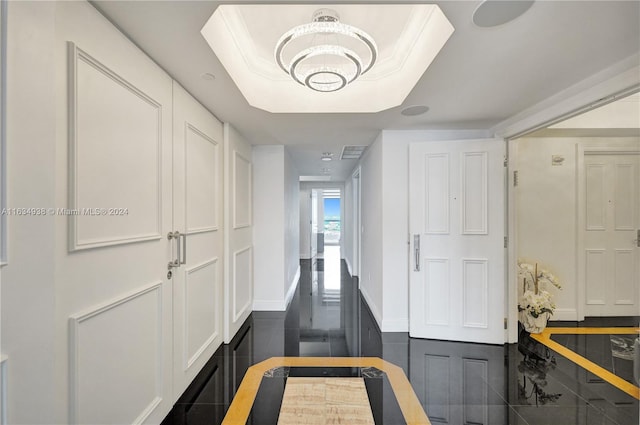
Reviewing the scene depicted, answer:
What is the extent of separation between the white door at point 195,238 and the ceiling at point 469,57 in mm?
258

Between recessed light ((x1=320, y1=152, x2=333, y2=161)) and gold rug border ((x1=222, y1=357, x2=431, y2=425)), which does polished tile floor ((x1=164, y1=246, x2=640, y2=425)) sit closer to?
gold rug border ((x1=222, y1=357, x2=431, y2=425))

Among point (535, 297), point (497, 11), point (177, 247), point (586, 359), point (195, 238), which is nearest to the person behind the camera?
point (497, 11)

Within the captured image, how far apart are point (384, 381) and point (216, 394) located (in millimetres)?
1318

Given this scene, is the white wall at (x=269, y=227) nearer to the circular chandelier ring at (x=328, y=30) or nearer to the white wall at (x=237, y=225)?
the white wall at (x=237, y=225)

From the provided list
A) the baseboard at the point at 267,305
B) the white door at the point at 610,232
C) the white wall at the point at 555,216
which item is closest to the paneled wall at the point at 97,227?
the baseboard at the point at 267,305

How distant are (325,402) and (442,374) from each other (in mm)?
1090

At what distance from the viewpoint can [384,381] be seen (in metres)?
2.25

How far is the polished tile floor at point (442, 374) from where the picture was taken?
191 cm

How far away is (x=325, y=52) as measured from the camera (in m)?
1.53

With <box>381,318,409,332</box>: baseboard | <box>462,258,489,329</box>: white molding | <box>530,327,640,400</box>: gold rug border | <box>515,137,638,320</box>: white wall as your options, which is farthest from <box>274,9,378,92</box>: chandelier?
<box>530,327,640,400</box>: gold rug border

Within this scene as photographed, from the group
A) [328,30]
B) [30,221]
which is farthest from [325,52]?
[30,221]

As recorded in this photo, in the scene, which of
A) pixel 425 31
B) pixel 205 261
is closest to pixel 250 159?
pixel 205 261

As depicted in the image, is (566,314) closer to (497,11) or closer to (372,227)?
(372,227)

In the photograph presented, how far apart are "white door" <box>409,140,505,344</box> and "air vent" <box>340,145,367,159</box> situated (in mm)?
1118
